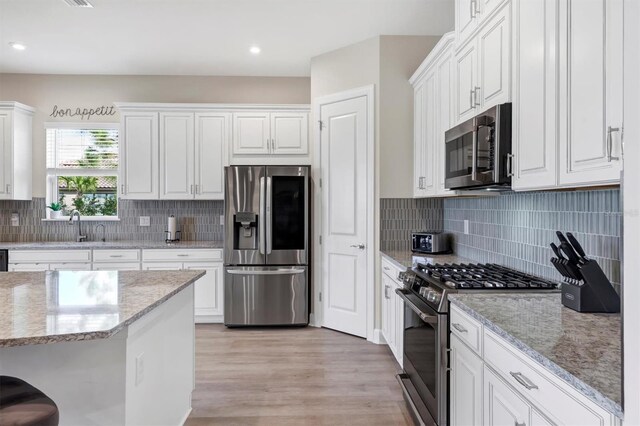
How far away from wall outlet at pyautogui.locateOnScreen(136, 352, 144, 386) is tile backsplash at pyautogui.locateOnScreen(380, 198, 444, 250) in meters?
2.54

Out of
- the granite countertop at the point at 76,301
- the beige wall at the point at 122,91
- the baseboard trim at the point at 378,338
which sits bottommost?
the baseboard trim at the point at 378,338

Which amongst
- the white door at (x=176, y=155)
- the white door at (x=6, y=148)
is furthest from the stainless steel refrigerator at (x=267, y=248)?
the white door at (x=6, y=148)

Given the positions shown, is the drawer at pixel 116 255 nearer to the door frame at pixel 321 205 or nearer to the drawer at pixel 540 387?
Result: the door frame at pixel 321 205

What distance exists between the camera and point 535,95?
1622 millimetres

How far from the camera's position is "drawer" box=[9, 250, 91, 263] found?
4.27 meters

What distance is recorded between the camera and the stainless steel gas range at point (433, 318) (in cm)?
188

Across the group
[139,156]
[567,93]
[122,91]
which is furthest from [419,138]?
[122,91]

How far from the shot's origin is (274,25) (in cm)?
361

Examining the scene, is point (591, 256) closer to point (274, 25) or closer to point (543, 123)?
point (543, 123)

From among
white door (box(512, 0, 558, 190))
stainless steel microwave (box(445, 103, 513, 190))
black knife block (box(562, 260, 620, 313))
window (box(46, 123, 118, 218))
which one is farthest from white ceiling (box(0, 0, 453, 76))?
black knife block (box(562, 260, 620, 313))

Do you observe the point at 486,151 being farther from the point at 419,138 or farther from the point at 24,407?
the point at 24,407

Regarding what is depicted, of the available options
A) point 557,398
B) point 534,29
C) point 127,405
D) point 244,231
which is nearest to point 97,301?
point 127,405

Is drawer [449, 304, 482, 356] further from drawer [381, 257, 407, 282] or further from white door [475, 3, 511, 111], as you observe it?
white door [475, 3, 511, 111]

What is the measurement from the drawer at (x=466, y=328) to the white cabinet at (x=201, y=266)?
10.1ft
